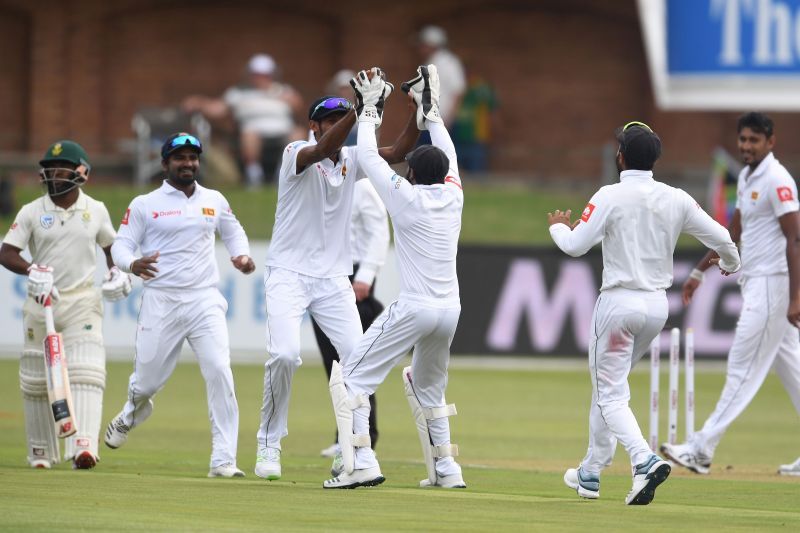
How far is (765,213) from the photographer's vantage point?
11.3 meters

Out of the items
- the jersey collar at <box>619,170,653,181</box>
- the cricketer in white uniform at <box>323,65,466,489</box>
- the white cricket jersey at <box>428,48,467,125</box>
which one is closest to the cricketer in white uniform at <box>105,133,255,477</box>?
the cricketer in white uniform at <box>323,65,466,489</box>

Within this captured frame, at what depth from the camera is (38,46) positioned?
91.8 ft

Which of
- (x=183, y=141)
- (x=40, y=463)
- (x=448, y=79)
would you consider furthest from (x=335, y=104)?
(x=448, y=79)

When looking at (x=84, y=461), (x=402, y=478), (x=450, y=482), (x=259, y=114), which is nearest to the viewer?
(x=450, y=482)

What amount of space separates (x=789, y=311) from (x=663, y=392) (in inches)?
270

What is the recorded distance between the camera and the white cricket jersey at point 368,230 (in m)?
12.0

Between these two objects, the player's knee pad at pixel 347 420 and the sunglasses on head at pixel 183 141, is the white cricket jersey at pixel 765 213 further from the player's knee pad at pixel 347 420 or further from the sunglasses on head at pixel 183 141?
the sunglasses on head at pixel 183 141

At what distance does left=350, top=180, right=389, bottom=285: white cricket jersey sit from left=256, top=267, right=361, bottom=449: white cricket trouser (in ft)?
6.01

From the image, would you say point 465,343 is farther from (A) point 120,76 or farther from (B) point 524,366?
(A) point 120,76

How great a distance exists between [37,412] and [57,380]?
2.00ft

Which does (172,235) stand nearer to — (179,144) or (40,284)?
(179,144)

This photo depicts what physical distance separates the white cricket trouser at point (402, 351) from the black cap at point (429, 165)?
2.28ft

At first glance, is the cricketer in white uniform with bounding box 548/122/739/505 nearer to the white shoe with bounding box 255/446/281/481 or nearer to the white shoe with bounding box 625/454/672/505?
the white shoe with bounding box 625/454/672/505

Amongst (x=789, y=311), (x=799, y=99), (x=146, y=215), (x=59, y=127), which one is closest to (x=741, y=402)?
(x=789, y=311)
